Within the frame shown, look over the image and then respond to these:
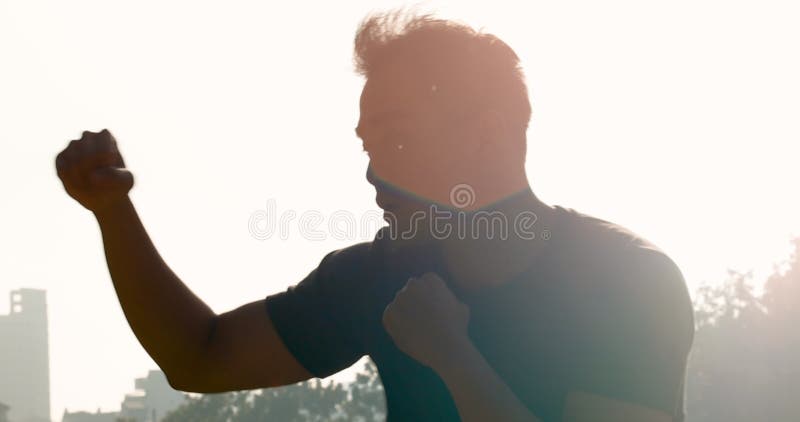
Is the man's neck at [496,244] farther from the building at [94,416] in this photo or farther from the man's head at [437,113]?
A: the building at [94,416]

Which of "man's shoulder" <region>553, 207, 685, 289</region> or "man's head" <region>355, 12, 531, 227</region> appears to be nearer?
"man's shoulder" <region>553, 207, 685, 289</region>

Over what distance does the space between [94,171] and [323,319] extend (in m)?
0.69

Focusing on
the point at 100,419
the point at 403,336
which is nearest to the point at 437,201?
the point at 403,336

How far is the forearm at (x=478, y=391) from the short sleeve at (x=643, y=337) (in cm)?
21

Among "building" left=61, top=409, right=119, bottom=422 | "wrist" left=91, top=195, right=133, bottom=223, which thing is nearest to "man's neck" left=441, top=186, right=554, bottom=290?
"wrist" left=91, top=195, right=133, bottom=223

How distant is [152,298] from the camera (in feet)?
8.83

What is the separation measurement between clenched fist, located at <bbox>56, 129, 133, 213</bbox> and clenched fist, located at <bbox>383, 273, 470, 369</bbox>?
611 mm

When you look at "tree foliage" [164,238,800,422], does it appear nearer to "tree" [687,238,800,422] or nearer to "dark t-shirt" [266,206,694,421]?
"tree" [687,238,800,422]

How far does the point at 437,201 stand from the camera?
9.40 feet

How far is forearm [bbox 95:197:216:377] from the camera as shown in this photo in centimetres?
262

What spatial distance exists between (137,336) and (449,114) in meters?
0.87

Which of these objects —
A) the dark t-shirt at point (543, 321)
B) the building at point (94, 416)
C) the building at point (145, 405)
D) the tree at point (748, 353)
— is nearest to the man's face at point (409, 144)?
the dark t-shirt at point (543, 321)

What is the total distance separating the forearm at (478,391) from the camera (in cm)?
246

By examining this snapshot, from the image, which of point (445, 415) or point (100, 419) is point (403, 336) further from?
point (100, 419)
